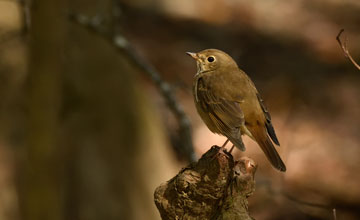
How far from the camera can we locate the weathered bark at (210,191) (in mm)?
3004

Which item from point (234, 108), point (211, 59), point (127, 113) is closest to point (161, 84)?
point (127, 113)

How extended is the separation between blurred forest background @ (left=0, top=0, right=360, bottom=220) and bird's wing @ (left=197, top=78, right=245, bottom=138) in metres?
0.62

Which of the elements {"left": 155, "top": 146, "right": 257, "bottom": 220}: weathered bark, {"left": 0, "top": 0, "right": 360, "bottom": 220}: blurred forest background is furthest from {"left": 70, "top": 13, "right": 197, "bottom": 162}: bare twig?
{"left": 155, "top": 146, "right": 257, "bottom": 220}: weathered bark

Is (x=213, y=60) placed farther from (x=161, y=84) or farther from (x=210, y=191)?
(x=161, y=84)

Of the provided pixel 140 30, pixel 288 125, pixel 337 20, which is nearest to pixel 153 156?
pixel 288 125

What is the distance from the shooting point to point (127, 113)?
6.41 m

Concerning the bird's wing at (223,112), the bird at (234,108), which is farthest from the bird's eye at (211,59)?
the bird's wing at (223,112)

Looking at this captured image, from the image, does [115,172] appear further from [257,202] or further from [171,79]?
[171,79]

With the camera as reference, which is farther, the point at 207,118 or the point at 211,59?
the point at 211,59

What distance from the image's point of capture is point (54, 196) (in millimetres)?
4914

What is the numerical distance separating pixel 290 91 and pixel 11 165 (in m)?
5.95

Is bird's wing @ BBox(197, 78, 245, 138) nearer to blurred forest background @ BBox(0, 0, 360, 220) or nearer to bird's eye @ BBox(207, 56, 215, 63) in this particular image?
bird's eye @ BBox(207, 56, 215, 63)

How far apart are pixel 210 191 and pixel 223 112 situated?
2.93 ft

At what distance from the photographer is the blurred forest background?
15.9 feet
